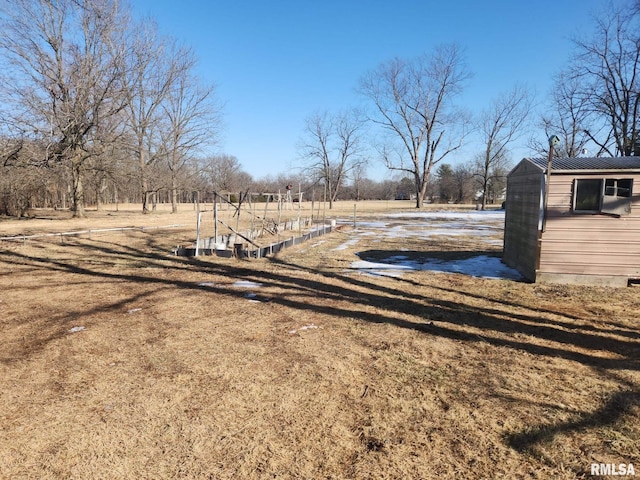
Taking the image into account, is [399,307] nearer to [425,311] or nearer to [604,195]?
[425,311]

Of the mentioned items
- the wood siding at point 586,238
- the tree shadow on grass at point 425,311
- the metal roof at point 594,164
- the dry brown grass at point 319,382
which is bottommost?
the dry brown grass at point 319,382

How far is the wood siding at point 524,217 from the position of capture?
7.35 metres

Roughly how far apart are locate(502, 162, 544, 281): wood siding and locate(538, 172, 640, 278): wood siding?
0.25 metres

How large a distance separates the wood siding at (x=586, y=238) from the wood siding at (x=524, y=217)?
0.81ft

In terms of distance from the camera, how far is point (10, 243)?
40.9 ft

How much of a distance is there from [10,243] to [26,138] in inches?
213

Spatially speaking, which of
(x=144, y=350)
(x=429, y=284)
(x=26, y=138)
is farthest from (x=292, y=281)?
(x=26, y=138)

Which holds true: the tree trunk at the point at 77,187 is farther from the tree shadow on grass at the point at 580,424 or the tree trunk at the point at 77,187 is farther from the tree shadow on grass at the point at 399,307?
the tree shadow on grass at the point at 580,424

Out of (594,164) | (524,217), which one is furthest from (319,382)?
(594,164)

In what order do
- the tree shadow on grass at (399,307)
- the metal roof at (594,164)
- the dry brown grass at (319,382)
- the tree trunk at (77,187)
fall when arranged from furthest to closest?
the tree trunk at (77,187) < the metal roof at (594,164) < the tree shadow on grass at (399,307) < the dry brown grass at (319,382)

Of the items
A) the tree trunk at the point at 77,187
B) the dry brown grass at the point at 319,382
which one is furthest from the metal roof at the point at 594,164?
the tree trunk at the point at 77,187

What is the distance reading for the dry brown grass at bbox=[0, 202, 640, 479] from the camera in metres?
2.39

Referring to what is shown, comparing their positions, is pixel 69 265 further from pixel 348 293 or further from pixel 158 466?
pixel 158 466

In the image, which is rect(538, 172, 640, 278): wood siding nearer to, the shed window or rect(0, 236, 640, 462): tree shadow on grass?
the shed window
